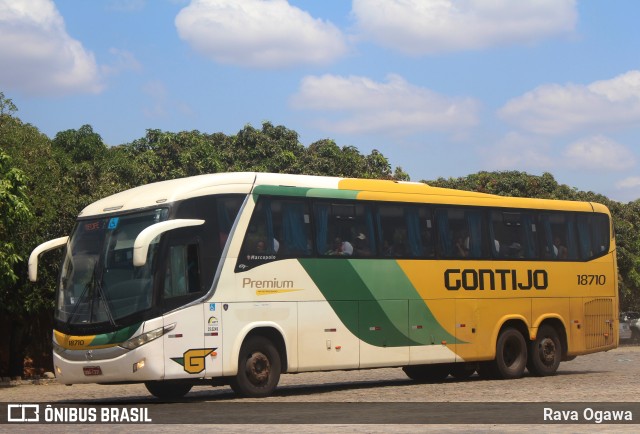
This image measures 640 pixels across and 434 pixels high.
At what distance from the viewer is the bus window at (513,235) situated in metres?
24.2

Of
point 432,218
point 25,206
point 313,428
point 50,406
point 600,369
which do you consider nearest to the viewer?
point 313,428

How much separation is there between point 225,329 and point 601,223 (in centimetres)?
1149

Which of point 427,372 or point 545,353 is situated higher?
point 545,353

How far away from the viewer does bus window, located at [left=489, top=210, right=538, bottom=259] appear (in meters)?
24.2

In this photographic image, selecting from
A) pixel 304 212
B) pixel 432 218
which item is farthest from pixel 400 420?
pixel 432 218

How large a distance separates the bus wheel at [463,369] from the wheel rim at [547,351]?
1648 mm

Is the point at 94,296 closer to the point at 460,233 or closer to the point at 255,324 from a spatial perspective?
the point at 255,324

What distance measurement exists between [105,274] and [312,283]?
3.88 meters

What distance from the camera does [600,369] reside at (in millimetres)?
28391

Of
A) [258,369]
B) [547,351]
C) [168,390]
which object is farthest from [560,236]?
[168,390]

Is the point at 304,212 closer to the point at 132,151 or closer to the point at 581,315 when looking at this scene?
the point at 581,315

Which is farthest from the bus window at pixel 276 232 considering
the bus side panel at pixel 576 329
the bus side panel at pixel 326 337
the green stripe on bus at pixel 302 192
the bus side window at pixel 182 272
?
the bus side panel at pixel 576 329

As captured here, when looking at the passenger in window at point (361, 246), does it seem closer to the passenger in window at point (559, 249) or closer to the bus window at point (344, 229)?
the bus window at point (344, 229)

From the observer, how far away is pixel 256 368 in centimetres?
1933
